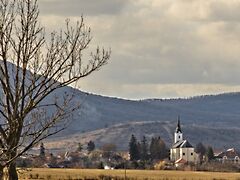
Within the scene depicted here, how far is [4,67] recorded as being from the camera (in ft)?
65.4

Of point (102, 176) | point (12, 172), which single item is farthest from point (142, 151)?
point (12, 172)

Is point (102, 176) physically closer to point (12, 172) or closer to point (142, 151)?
point (12, 172)

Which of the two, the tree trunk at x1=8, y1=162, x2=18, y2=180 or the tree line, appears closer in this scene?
the tree trunk at x1=8, y1=162, x2=18, y2=180

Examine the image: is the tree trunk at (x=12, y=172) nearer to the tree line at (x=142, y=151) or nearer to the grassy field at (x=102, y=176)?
the grassy field at (x=102, y=176)

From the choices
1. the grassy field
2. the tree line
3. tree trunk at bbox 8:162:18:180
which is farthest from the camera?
the tree line

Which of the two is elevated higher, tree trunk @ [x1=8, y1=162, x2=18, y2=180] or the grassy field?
the grassy field

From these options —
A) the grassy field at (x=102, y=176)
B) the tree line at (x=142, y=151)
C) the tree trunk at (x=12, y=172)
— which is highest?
the tree line at (x=142, y=151)

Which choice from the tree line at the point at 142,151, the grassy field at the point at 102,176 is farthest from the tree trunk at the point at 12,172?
the tree line at the point at 142,151

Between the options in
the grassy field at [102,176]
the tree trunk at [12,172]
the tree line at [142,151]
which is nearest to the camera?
the tree trunk at [12,172]

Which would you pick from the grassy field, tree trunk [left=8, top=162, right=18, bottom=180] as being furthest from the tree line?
tree trunk [left=8, top=162, right=18, bottom=180]

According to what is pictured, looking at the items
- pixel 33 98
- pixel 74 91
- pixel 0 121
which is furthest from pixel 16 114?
pixel 0 121

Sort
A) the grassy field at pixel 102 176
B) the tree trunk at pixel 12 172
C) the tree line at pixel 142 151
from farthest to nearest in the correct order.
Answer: the tree line at pixel 142 151 → the grassy field at pixel 102 176 → the tree trunk at pixel 12 172

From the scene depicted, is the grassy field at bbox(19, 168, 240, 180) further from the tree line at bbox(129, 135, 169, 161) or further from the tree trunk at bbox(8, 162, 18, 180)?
the tree line at bbox(129, 135, 169, 161)

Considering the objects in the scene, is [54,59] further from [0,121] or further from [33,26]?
[0,121]
